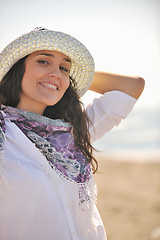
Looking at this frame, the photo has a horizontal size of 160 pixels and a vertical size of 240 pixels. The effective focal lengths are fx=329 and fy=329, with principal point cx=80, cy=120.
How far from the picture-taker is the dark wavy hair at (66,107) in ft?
6.31

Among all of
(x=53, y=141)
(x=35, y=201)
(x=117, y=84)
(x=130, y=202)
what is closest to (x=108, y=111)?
(x=117, y=84)

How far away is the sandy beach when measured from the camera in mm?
4646

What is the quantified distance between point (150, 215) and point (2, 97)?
156 inches

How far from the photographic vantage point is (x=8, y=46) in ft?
6.33

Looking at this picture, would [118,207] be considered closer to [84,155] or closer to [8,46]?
[84,155]

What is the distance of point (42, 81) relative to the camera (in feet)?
6.07

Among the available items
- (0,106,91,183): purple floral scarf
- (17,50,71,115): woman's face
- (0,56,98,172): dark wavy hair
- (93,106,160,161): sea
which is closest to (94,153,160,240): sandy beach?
(0,56,98,172): dark wavy hair

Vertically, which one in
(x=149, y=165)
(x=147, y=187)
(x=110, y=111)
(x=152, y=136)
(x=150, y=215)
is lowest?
(x=152, y=136)

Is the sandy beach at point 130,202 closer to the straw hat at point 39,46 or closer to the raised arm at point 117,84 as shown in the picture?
the raised arm at point 117,84

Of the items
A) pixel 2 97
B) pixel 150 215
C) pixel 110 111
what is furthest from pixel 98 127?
pixel 150 215

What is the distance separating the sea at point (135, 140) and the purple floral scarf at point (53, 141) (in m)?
10.2

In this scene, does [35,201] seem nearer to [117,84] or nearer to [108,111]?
[108,111]

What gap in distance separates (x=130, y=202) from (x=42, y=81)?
15.1ft

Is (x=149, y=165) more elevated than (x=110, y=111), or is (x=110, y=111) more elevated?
(x=110, y=111)
